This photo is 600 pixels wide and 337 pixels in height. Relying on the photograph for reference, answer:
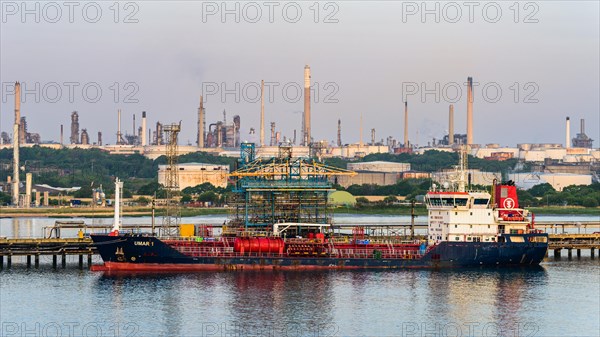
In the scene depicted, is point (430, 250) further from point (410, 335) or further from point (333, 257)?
point (410, 335)

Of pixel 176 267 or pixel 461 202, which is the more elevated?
pixel 461 202

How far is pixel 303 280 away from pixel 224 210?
327 feet

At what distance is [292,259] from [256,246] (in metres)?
2.73

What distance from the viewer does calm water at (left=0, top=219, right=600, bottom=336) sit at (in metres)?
58.3

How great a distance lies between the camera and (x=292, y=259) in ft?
260

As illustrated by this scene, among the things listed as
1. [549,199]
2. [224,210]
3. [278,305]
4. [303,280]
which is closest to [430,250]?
[303,280]

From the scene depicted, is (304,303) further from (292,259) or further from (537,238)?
(537,238)

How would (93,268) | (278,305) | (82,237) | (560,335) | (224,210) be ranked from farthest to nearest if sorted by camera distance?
1. (224,210)
2. (82,237)
3. (93,268)
4. (278,305)
5. (560,335)

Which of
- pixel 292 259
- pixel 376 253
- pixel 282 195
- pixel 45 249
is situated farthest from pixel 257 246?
pixel 45 249

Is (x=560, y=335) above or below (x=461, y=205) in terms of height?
below

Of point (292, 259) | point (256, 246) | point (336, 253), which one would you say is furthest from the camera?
point (336, 253)

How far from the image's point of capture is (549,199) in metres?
190

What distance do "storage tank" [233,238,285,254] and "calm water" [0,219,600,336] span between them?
248 cm

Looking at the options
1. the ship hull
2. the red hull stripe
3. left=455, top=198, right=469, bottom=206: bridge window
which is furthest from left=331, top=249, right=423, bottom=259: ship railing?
left=455, top=198, right=469, bottom=206: bridge window
